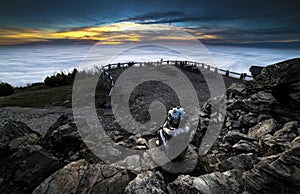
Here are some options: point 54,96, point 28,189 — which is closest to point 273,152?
point 28,189

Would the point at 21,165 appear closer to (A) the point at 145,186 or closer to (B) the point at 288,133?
(A) the point at 145,186

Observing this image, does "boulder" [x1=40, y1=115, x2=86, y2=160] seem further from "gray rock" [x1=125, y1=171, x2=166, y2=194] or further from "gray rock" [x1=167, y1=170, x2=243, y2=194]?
"gray rock" [x1=167, y1=170, x2=243, y2=194]

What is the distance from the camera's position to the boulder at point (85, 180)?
3.96 m

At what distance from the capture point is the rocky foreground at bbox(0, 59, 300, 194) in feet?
13.0

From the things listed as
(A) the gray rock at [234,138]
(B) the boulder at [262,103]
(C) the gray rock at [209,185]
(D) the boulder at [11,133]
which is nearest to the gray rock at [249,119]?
(B) the boulder at [262,103]

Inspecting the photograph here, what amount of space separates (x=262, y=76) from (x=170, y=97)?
606 centimetres

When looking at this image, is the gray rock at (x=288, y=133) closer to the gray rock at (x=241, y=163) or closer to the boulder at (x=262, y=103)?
the gray rock at (x=241, y=163)

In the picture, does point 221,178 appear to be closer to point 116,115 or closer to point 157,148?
point 157,148

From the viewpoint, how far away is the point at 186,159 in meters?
5.46

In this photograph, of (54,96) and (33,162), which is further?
(54,96)

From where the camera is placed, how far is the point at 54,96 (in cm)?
1603

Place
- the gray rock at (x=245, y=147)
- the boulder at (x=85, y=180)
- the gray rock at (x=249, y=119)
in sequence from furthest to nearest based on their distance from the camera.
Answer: the gray rock at (x=249, y=119) < the gray rock at (x=245, y=147) < the boulder at (x=85, y=180)

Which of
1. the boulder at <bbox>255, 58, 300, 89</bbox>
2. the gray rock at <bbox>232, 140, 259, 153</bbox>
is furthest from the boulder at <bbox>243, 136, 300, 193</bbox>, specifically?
the boulder at <bbox>255, 58, 300, 89</bbox>

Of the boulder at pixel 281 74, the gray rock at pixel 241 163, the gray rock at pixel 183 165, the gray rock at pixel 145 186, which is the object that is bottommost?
the gray rock at pixel 183 165
